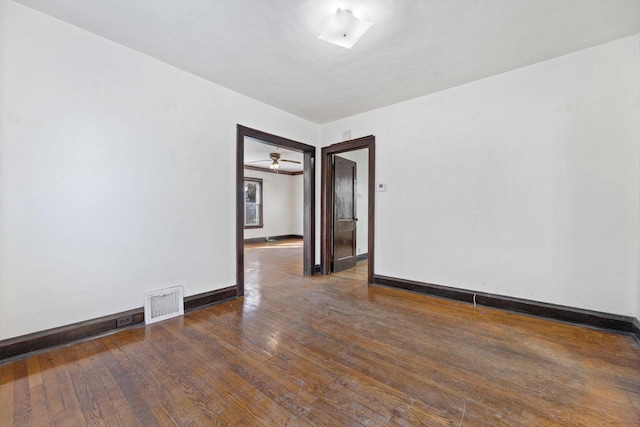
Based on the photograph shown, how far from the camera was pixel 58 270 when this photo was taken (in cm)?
213

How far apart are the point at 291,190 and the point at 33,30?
28.5ft

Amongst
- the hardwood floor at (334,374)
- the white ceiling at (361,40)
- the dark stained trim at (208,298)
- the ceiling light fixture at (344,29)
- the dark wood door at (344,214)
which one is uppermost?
the white ceiling at (361,40)

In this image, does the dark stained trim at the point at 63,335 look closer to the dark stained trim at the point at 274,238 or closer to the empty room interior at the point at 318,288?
the empty room interior at the point at 318,288

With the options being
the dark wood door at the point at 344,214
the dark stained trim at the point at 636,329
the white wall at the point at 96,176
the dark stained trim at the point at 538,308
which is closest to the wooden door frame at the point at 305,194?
the white wall at the point at 96,176

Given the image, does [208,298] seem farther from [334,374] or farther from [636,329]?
[636,329]

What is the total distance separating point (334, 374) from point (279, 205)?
28.5 ft

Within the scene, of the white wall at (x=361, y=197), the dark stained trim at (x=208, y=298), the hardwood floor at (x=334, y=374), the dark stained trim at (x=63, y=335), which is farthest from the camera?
the white wall at (x=361, y=197)

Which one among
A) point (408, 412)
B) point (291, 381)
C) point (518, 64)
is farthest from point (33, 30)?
point (518, 64)

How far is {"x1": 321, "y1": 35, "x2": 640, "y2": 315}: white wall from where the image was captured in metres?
2.39

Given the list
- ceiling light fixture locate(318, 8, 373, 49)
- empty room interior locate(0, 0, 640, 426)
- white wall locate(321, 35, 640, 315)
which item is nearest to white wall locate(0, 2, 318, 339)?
empty room interior locate(0, 0, 640, 426)

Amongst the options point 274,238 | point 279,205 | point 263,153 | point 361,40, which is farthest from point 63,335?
point 279,205

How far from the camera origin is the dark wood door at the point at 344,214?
184 inches

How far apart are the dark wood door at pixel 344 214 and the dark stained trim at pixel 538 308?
1399 millimetres

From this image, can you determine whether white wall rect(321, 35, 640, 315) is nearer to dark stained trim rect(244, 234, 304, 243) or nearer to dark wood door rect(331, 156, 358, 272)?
dark wood door rect(331, 156, 358, 272)
